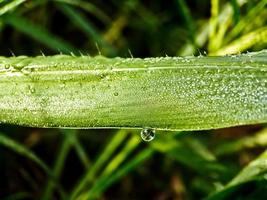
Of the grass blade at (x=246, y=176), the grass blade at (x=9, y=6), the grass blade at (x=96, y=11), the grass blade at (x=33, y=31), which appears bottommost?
the grass blade at (x=246, y=176)

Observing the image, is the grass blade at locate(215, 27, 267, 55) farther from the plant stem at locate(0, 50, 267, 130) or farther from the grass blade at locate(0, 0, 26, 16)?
the grass blade at locate(0, 0, 26, 16)

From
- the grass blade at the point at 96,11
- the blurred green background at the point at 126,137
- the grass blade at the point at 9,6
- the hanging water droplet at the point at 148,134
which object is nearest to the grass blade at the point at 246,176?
the blurred green background at the point at 126,137

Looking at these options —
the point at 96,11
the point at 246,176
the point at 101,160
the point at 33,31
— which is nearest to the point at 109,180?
the point at 101,160

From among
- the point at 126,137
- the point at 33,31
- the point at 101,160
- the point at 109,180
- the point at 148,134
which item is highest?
the point at 33,31

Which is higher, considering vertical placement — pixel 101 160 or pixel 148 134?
pixel 101 160

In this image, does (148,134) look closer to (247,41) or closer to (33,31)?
(247,41)

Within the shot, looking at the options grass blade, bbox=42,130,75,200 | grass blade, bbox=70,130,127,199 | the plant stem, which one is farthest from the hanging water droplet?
grass blade, bbox=42,130,75,200

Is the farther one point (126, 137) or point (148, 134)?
point (126, 137)

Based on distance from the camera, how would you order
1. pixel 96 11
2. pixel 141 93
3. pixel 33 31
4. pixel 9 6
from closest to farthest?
1. pixel 141 93
2. pixel 9 6
3. pixel 33 31
4. pixel 96 11

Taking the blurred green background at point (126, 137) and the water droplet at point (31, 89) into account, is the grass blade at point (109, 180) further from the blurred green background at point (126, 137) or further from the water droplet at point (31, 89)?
the water droplet at point (31, 89)
